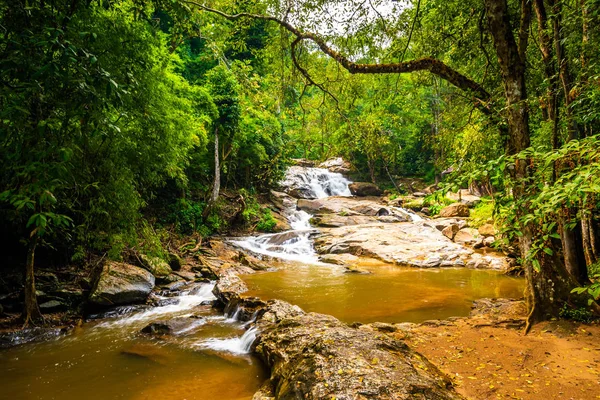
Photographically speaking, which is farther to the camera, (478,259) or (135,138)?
(478,259)

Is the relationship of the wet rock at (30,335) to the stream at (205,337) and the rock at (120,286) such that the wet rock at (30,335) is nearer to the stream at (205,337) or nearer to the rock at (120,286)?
the stream at (205,337)

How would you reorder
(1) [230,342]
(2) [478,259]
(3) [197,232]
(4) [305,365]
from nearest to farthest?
(4) [305,365] < (1) [230,342] < (2) [478,259] < (3) [197,232]

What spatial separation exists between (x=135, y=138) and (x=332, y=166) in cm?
2617

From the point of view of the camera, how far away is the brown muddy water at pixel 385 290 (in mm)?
6852

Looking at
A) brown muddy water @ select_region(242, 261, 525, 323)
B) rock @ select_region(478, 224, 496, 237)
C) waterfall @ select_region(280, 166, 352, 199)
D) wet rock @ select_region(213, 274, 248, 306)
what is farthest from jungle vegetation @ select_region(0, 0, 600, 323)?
waterfall @ select_region(280, 166, 352, 199)

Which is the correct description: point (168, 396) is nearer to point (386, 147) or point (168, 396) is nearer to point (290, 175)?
point (386, 147)

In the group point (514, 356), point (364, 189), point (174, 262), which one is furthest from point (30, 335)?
point (364, 189)

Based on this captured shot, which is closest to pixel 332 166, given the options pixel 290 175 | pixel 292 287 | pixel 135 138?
pixel 290 175

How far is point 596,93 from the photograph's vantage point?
3.85m

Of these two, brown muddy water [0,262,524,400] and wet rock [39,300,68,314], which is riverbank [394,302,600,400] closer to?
brown muddy water [0,262,524,400]

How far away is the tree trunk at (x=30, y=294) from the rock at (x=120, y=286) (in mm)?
946

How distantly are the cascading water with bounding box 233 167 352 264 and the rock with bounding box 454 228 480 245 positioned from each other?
21.7 ft

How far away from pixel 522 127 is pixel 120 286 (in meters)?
8.28

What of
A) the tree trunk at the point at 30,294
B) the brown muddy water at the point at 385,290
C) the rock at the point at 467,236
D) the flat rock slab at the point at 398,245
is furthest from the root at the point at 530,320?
the rock at the point at 467,236
